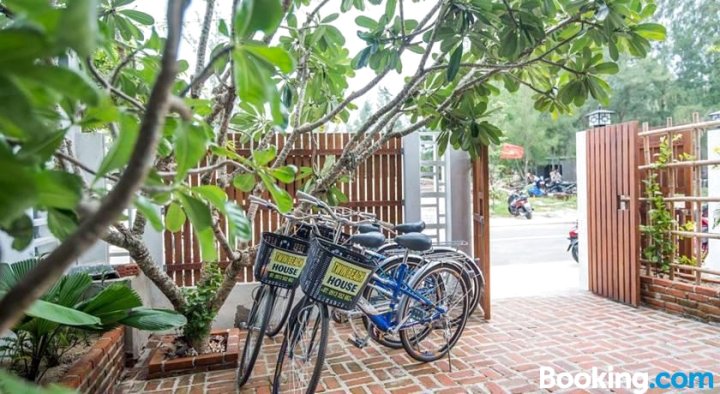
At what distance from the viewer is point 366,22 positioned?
2.35 meters

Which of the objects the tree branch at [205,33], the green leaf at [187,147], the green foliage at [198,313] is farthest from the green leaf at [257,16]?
the green foliage at [198,313]

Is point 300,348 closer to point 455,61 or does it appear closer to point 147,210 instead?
point 455,61

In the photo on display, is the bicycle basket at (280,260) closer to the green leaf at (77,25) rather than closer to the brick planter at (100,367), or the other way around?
the brick planter at (100,367)

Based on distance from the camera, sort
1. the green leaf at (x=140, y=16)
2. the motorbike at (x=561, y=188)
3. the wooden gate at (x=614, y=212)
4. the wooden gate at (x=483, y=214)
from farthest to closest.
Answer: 1. the motorbike at (x=561, y=188)
2. the wooden gate at (x=614, y=212)
3. the wooden gate at (x=483, y=214)
4. the green leaf at (x=140, y=16)

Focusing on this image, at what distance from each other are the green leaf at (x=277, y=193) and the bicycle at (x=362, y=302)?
107cm

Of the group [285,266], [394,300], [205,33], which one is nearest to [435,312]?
[394,300]

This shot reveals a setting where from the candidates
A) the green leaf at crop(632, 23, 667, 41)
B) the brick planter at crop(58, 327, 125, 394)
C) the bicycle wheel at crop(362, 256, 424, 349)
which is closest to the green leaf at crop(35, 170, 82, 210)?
the brick planter at crop(58, 327, 125, 394)

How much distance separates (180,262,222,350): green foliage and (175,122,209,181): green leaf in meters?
2.32

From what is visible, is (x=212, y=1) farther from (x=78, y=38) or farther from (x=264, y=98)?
(x=78, y=38)

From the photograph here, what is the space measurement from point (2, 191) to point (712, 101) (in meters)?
20.8

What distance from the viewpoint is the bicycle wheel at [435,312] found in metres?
2.73

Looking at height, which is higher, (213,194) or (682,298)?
(213,194)

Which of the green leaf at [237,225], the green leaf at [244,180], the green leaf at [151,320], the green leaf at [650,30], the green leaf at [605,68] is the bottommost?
the green leaf at [151,320]

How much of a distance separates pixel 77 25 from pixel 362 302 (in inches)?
95.4
